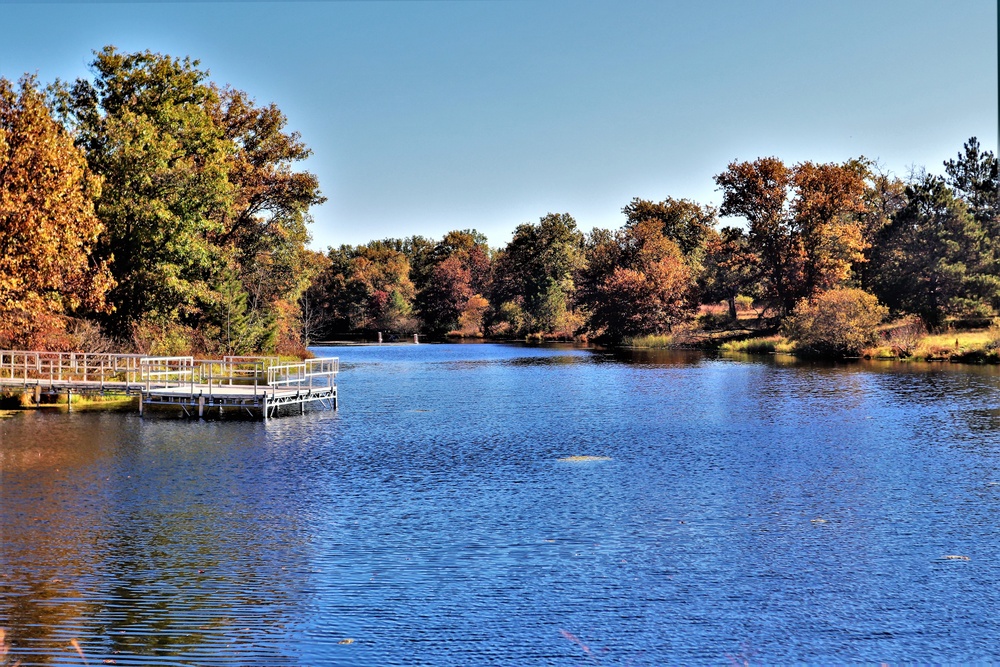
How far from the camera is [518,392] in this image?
52281 millimetres

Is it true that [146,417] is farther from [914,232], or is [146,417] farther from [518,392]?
[914,232]

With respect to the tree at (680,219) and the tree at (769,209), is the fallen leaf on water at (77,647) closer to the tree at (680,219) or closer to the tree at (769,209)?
the tree at (769,209)

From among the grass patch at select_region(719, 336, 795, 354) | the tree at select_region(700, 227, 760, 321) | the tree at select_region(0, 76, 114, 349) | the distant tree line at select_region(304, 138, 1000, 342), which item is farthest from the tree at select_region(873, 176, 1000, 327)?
the tree at select_region(0, 76, 114, 349)

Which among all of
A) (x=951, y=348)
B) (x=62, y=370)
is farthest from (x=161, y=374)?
(x=951, y=348)

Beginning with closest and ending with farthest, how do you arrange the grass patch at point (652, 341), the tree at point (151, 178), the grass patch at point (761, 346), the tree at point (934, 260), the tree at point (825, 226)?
1. the tree at point (151, 178)
2. the tree at point (934, 260)
3. the grass patch at point (761, 346)
4. the tree at point (825, 226)
5. the grass patch at point (652, 341)

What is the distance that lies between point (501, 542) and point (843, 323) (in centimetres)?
6575

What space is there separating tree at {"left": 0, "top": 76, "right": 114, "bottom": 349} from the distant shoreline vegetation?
0.11 metres

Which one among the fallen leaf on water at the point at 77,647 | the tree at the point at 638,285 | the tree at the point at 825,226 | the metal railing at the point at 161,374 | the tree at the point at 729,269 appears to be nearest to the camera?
the fallen leaf on water at the point at 77,647

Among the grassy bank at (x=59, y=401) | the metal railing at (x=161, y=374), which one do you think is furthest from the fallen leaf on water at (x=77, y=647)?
the grassy bank at (x=59, y=401)

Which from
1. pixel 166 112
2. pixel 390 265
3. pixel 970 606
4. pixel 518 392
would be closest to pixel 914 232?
pixel 518 392

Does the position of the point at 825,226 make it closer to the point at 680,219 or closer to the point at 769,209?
the point at 769,209

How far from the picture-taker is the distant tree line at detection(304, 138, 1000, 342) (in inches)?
3209

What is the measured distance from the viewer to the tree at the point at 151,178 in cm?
5106

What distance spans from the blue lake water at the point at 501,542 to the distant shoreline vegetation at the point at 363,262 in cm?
1235
